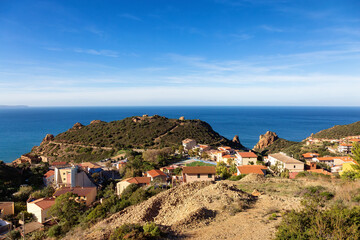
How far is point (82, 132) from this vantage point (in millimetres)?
57188

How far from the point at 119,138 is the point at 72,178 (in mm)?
28352

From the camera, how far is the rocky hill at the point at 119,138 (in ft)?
150

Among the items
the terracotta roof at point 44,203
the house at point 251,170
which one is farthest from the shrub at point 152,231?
the house at point 251,170

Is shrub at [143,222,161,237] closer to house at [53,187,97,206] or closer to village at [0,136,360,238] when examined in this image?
village at [0,136,360,238]

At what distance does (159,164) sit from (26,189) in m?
15.8

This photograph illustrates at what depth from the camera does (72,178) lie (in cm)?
2369

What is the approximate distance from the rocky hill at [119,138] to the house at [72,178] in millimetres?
16672

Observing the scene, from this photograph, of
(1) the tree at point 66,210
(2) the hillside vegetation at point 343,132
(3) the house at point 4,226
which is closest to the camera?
(1) the tree at point 66,210

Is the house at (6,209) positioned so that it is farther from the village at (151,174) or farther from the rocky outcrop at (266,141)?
the rocky outcrop at (266,141)

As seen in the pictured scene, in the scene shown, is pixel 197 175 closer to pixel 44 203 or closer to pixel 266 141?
pixel 44 203

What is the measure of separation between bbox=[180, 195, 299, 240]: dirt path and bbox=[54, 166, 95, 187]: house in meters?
19.5

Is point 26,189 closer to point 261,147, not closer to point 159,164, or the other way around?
point 159,164

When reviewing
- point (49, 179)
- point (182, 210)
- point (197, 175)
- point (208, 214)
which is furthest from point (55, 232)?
point (49, 179)

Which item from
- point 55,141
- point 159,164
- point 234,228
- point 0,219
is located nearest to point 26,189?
point 0,219
